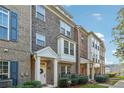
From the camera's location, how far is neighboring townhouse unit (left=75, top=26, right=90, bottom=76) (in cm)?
2147

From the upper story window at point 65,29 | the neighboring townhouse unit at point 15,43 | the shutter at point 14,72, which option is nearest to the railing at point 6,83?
the neighboring townhouse unit at point 15,43

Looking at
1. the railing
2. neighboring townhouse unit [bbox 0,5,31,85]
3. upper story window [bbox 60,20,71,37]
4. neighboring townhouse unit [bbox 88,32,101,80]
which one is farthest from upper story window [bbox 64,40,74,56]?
→ the railing

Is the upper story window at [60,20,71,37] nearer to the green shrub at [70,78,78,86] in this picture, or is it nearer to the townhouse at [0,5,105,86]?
the townhouse at [0,5,105,86]

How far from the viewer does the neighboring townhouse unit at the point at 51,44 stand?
48.3 ft

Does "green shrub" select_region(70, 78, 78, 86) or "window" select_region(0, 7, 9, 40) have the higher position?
"window" select_region(0, 7, 9, 40)

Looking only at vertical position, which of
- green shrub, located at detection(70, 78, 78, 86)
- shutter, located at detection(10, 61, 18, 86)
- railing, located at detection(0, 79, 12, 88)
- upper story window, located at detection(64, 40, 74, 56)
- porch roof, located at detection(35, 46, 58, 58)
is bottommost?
green shrub, located at detection(70, 78, 78, 86)

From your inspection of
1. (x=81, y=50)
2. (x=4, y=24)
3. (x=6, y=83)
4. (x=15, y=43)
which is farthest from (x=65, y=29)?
(x=6, y=83)

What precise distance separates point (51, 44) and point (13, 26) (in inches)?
205

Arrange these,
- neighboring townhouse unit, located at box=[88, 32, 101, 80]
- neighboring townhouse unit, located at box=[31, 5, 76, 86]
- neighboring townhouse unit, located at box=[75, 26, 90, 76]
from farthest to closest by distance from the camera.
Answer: neighboring townhouse unit, located at box=[88, 32, 101, 80]
neighboring townhouse unit, located at box=[75, 26, 90, 76]
neighboring townhouse unit, located at box=[31, 5, 76, 86]

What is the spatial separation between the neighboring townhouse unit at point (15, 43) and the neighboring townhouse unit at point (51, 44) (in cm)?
94

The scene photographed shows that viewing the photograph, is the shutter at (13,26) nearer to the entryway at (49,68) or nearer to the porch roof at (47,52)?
the porch roof at (47,52)

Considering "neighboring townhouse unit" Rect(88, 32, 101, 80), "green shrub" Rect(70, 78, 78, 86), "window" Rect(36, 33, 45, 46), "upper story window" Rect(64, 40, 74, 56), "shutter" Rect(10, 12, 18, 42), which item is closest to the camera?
"shutter" Rect(10, 12, 18, 42)

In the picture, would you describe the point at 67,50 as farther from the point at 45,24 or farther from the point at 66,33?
the point at 45,24
